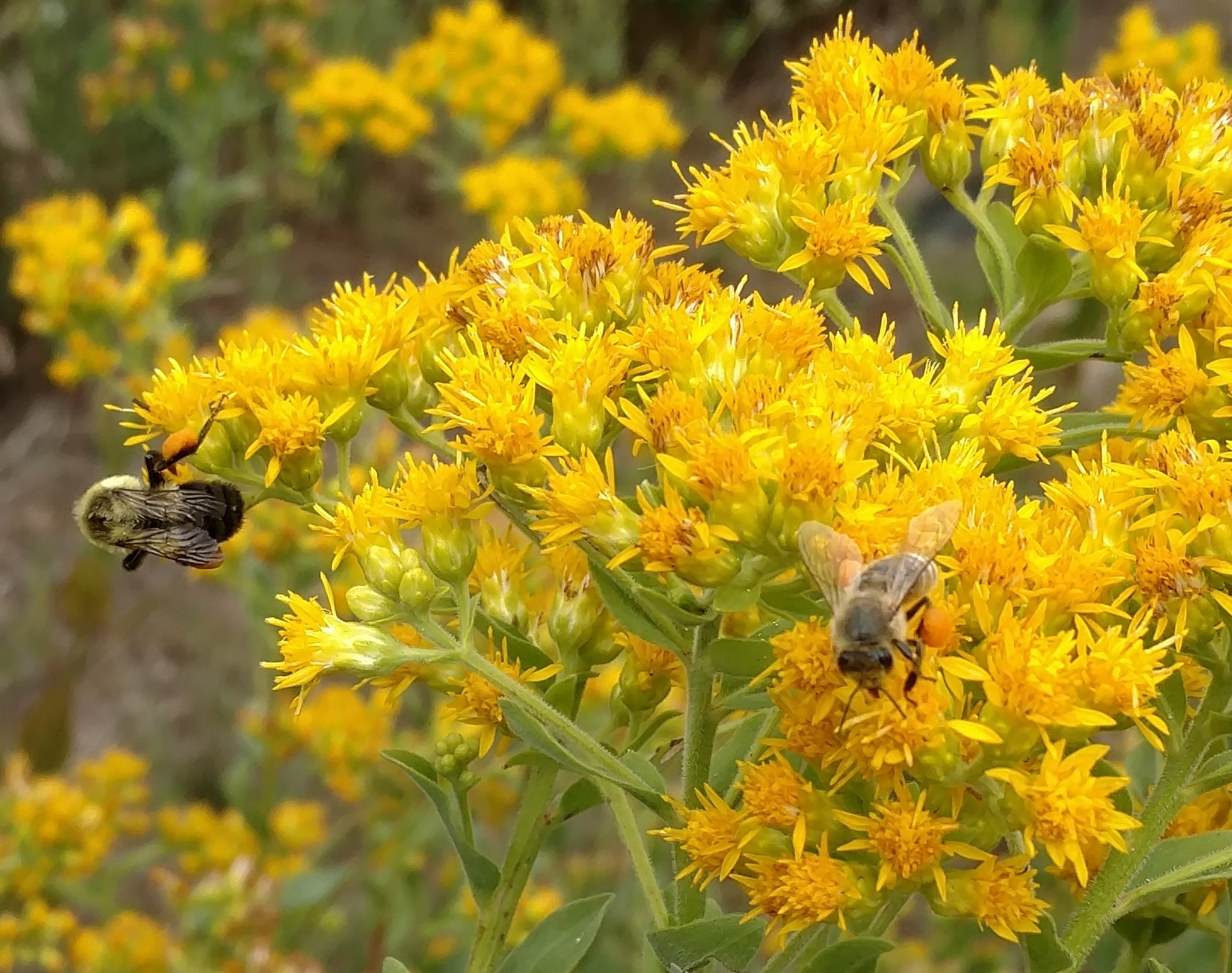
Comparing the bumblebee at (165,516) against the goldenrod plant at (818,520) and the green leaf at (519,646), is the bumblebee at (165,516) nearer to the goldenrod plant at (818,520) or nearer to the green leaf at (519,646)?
the goldenrod plant at (818,520)

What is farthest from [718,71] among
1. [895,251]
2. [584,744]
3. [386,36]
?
[584,744]

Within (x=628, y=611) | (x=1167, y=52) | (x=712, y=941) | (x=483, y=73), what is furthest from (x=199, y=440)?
(x=1167, y=52)

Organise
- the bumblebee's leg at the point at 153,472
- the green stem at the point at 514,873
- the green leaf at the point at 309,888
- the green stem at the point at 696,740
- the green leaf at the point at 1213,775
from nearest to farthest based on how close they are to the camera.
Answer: the green leaf at the point at 1213,775 → the green stem at the point at 696,740 → the green stem at the point at 514,873 → the bumblebee's leg at the point at 153,472 → the green leaf at the point at 309,888

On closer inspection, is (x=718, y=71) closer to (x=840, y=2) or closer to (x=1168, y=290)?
(x=840, y=2)

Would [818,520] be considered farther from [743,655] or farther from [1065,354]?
[1065,354]

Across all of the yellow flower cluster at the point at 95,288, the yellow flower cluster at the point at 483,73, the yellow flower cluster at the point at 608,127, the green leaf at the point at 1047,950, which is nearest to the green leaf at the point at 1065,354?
the green leaf at the point at 1047,950

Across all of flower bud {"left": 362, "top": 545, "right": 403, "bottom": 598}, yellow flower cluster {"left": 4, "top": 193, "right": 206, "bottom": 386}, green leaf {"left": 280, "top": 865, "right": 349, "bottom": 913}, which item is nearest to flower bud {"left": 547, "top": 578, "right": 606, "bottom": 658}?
flower bud {"left": 362, "top": 545, "right": 403, "bottom": 598}
